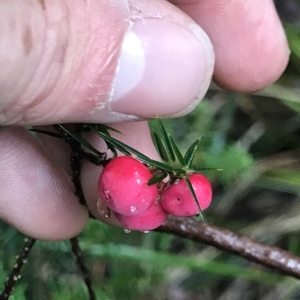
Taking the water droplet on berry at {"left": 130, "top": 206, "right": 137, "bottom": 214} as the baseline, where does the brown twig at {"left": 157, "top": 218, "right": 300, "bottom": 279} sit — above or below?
below

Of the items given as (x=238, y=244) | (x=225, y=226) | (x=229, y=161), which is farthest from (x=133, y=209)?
(x=225, y=226)

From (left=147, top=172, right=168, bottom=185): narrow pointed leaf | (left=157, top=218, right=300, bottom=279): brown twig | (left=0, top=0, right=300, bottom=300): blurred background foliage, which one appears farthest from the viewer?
(left=0, top=0, right=300, bottom=300): blurred background foliage

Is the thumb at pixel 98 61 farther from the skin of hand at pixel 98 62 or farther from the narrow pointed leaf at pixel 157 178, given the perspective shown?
the narrow pointed leaf at pixel 157 178

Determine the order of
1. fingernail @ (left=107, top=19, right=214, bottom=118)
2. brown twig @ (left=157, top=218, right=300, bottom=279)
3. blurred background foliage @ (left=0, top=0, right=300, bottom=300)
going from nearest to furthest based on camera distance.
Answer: fingernail @ (left=107, top=19, right=214, bottom=118) → brown twig @ (left=157, top=218, right=300, bottom=279) → blurred background foliage @ (left=0, top=0, right=300, bottom=300)

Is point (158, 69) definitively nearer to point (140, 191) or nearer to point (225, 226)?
point (140, 191)

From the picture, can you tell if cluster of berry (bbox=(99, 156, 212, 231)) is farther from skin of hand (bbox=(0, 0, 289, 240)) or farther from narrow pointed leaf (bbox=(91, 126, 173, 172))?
skin of hand (bbox=(0, 0, 289, 240))

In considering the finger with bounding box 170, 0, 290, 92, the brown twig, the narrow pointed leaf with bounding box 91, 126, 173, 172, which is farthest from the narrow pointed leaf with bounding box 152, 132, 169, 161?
the finger with bounding box 170, 0, 290, 92
